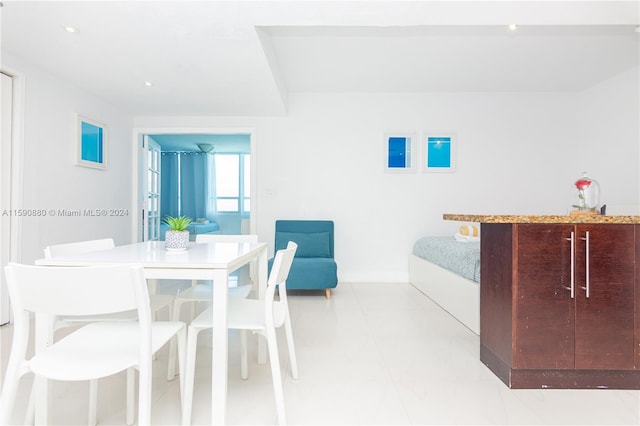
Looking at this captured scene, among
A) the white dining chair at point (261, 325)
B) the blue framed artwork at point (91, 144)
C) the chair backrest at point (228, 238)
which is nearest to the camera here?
the white dining chair at point (261, 325)

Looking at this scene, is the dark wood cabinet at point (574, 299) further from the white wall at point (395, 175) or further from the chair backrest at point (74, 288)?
the white wall at point (395, 175)

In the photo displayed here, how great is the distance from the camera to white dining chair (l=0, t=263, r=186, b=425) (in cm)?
90

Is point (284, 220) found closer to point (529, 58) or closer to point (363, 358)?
point (363, 358)

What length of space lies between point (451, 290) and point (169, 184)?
6.77 meters

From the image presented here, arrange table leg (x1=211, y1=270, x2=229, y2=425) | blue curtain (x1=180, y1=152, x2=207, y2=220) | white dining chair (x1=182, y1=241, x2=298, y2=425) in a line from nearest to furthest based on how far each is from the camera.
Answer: table leg (x1=211, y1=270, x2=229, y2=425) → white dining chair (x1=182, y1=241, x2=298, y2=425) → blue curtain (x1=180, y1=152, x2=207, y2=220)

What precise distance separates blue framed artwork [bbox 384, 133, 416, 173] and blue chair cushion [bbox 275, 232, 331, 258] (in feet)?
4.12

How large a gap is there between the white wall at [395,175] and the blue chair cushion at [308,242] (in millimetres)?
378

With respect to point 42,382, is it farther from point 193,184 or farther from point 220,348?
point 193,184

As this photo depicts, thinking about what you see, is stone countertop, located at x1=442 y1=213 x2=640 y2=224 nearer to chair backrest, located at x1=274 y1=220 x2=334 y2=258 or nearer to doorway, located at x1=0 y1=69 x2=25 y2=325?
chair backrest, located at x1=274 y1=220 x2=334 y2=258

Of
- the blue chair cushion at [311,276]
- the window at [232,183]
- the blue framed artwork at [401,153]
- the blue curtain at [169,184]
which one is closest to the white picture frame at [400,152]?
the blue framed artwork at [401,153]

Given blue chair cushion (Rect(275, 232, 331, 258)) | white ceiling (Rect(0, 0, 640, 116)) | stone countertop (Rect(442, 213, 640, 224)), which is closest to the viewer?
stone countertop (Rect(442, 213, 640, 224))

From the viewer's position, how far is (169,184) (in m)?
7.62

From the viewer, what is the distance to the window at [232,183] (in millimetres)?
7578

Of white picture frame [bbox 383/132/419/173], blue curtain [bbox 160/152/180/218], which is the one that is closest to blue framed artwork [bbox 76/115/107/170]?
white picture frame [bbox 383/132/419/173]
